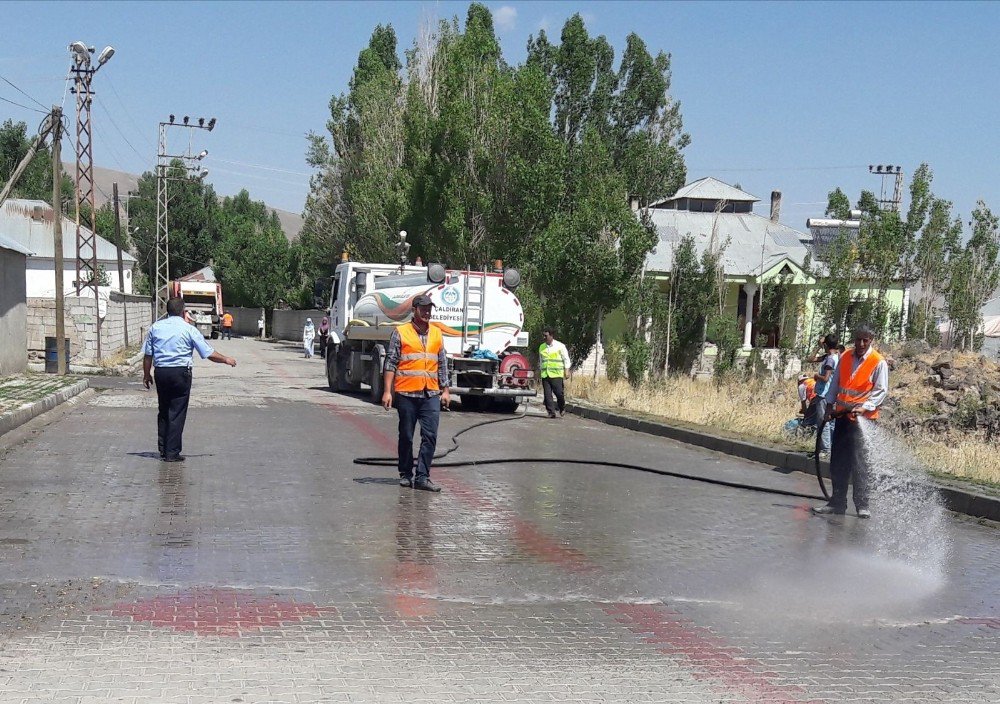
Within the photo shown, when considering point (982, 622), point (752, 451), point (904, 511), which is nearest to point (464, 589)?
point (982, 622)

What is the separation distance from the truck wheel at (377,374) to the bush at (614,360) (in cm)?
715

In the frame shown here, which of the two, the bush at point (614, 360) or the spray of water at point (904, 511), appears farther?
the bush at point (614, 360)

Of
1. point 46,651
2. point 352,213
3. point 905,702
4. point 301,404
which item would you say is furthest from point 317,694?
point 352,213

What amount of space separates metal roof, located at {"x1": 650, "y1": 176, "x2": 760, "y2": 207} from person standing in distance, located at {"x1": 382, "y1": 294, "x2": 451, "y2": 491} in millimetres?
40080

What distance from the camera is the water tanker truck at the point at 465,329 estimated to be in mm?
21672

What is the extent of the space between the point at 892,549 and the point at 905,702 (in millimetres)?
4201

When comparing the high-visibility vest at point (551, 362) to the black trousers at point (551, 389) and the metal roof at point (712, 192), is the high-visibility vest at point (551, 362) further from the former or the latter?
the metal roof at point (712, 192)

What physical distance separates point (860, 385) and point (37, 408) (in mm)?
12897

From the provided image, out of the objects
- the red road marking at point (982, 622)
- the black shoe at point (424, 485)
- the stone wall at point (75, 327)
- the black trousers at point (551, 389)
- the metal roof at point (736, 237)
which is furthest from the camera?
the metal roof at point (736, 237)

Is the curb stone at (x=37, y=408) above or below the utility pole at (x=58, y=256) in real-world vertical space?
below

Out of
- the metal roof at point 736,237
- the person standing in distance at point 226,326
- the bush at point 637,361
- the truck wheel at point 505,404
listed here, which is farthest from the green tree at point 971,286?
the person standing in distance at point 226,326

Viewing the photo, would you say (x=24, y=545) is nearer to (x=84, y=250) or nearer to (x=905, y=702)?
(x=905, y=702)

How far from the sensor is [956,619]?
6.83 metres

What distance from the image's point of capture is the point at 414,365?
10.7 meters
